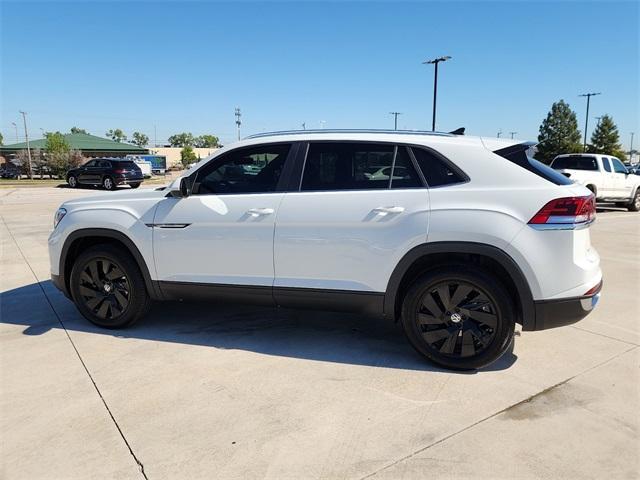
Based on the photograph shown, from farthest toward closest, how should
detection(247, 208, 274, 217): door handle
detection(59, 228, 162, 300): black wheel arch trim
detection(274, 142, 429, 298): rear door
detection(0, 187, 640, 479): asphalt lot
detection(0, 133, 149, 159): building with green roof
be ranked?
detection(0, 133, 149, 159): building with green roof < detection(59, 228, 162, 300): black wheel arch trim < detection(247, 208, 274, 217): door handle < detection(274, 142, 429, 298): rear door < detection(0, 187, 640, 479): asphalt lot

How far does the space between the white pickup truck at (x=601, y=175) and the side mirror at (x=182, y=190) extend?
13.1 meters

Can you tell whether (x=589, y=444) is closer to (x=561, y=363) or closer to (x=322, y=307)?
(x=561, y=363)

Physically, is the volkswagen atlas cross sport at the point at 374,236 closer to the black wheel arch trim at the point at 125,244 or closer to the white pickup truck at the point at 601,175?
the black wheel arch trim at the point at 125,244

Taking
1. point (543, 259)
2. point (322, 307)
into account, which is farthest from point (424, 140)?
point (322, 307)

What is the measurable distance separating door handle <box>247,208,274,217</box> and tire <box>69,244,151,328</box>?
1274 mm

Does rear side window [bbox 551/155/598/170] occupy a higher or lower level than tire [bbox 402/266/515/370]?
higher

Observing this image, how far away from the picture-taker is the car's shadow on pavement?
376 centimetres

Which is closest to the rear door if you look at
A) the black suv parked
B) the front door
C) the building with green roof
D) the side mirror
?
the front door

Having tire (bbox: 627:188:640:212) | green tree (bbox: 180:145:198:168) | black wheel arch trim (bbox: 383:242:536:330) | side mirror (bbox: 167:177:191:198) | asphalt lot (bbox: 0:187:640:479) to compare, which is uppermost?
green tree (bbox: 180:145:198:168)

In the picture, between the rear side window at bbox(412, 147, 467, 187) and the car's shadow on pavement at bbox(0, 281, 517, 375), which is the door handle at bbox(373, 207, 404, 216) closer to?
the rear side window at bbox(412, 147, 467, 187)

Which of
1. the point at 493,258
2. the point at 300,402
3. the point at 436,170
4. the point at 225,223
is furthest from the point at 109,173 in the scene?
the point at 493,258

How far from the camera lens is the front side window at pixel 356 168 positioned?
3.51m

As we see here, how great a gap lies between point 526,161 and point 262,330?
2604 millimetres

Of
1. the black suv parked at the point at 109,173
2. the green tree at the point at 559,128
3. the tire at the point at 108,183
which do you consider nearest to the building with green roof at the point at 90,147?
the black suv parked at the point at 109,173
